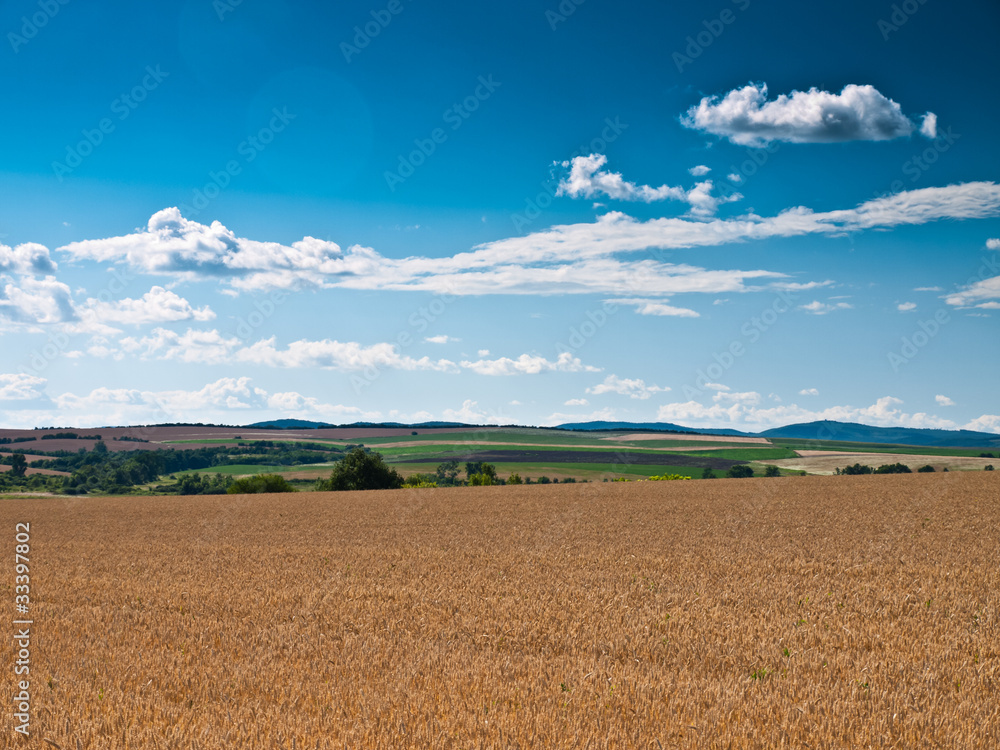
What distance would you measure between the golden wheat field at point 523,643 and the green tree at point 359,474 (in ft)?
159

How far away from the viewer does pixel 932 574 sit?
1452 centimetres

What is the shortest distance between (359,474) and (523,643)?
2489 inches

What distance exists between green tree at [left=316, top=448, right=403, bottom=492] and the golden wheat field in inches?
1908

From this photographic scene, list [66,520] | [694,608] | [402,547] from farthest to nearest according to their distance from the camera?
[66,520], [402,547], [694,608]

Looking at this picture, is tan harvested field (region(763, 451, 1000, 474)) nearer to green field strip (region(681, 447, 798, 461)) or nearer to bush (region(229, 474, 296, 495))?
green field strip (region(681, 447, 798, 461))

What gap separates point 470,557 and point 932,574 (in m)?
10.7

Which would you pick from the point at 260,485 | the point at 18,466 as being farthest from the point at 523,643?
the point at 18,466

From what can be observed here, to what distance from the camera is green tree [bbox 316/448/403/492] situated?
7019 cm

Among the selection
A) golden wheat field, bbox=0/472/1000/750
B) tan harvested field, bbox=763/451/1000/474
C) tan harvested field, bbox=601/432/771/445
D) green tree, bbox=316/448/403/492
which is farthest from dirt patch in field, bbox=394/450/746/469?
golden wheat field, bbox=0/472/1000/750

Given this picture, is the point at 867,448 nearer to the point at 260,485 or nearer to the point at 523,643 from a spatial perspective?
the point at 260,485

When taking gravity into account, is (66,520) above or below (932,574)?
below

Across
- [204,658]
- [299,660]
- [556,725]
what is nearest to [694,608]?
[556,725]

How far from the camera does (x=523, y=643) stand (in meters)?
9.36

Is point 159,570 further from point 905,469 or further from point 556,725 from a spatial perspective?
point 905,469
